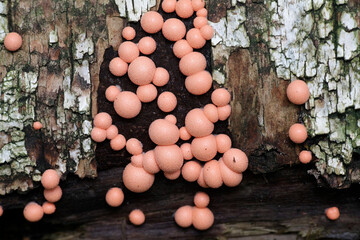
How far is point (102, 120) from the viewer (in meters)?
3.04

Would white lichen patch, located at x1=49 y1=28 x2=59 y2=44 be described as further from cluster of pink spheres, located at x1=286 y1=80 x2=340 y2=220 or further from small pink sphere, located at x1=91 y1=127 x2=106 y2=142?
cluster of pink spheres, located at x1=286 y1=80 x2=340 y2=220

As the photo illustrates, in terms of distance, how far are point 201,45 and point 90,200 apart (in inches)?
68.7

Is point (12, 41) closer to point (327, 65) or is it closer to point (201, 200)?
point (201, 200)

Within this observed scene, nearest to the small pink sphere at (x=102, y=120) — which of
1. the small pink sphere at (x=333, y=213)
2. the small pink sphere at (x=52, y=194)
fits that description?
the small pink sphere at (x=52, y=194)

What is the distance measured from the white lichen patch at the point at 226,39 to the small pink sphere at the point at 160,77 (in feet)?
1.32

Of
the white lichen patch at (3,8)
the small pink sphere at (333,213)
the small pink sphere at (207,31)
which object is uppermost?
the white lichen patch at (3,8)

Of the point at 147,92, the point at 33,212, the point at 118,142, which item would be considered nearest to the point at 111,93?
the point at 147,92

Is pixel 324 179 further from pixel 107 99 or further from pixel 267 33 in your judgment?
pixel 107 99

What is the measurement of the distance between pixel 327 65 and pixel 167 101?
4.59 feet

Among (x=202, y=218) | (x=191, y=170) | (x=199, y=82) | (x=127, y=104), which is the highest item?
(x=199, y=82)

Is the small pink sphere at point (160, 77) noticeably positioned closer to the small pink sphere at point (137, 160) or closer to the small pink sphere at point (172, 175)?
the small pink sphere at point (137, 160)

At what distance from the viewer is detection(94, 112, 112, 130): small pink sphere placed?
305 centimetres

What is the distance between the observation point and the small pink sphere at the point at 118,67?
304 cm

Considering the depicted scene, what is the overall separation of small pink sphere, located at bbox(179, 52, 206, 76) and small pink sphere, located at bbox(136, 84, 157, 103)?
Result: 310 mm
